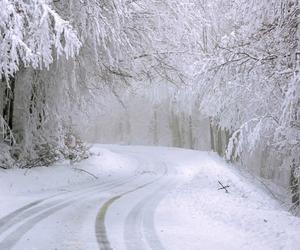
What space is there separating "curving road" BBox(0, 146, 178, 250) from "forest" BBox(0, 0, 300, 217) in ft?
8.16

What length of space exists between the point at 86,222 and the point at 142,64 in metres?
9.59

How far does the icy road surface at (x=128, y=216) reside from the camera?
8102 millimetres

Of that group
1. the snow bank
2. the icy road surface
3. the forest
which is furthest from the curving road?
the forest

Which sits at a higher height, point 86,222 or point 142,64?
point 142,64

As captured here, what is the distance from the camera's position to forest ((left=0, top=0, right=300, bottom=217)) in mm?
9734

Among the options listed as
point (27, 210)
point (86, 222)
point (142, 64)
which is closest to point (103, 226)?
point (86, 222)

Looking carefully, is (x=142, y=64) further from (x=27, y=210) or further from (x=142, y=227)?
(x=142, y=227)

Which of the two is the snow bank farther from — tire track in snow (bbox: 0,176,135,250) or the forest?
tire track in snow (bbox: 0,176,135,250)

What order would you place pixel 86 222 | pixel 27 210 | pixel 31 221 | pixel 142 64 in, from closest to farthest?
1. pixel 31 221
2. pixel 86 222
3. pixel 27 210
4. pixel 142 64

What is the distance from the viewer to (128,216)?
10648 millimetres

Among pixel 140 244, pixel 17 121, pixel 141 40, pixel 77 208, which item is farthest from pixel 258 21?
pixel 17 121

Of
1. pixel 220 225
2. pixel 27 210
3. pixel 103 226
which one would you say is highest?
pixel 27 210

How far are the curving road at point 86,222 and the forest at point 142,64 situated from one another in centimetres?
249

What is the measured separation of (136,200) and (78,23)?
17.3ft
